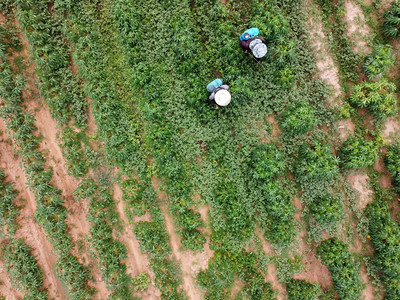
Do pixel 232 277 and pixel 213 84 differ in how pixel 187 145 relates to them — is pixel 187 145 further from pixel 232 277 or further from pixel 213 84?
pixel 232 277

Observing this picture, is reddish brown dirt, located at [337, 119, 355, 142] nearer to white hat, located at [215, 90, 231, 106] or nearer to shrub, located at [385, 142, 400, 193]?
shrub, located at [385, 142, 400, 193]

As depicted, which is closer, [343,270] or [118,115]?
[343,270]

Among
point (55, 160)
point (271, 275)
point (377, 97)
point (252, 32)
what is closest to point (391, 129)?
point (377, 97)

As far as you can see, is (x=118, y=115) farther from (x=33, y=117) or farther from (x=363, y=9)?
(x=363, y=9)

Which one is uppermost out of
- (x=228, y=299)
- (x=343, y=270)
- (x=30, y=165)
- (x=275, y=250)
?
(x=30, y=165)

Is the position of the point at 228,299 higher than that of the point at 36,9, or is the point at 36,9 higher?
the point at 36,9


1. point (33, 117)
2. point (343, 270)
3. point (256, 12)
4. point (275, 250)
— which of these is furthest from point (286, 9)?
point (33, 117)
